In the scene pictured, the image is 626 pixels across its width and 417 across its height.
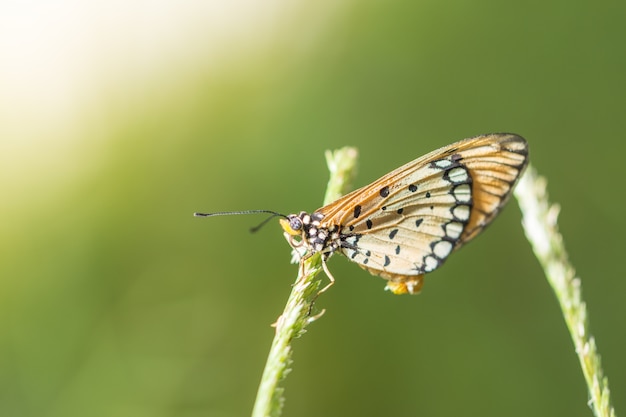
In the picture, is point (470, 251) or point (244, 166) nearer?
point (470, 251)

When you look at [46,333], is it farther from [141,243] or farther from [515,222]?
[515,222]

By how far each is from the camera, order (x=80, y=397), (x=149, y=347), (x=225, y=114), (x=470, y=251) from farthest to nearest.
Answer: (x=225, y=114) < (x=470, y=251) < (x=149, y=347) < (x=80, y=397)

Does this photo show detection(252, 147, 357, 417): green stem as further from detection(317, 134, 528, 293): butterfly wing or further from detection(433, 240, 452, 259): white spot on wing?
detection(433, 240, 452, 259): white spot on wing

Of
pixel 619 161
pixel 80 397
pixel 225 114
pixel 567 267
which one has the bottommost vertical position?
pixel 567 267

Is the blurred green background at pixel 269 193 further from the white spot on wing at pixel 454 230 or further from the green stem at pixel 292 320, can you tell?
the green stem at pixel 292 320

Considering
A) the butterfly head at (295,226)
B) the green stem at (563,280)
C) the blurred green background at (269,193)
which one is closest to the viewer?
the green stem at (563,280)

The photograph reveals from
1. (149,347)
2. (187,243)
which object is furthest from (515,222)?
(149,347)

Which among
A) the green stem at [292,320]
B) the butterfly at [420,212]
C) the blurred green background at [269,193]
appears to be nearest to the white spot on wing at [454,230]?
the butterfly at [420,212]
